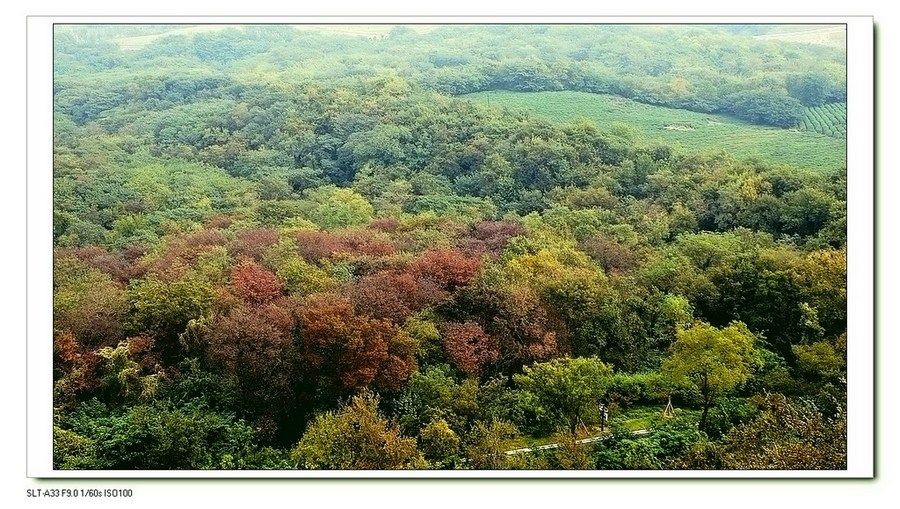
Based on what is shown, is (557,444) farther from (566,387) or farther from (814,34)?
(814,34)

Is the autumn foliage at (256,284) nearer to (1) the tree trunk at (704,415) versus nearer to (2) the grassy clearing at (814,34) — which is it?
(1) the tree trunk at (704,415)

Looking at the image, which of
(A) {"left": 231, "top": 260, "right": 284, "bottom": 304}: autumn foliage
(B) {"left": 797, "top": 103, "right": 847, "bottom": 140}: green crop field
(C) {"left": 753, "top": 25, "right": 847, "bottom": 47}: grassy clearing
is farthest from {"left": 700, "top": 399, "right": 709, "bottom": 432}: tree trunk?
(A) {"left": 231, "top": 260, "right": 284, "bottom": 304}: autumn foliage

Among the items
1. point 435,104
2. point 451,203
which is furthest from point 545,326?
point 435,104

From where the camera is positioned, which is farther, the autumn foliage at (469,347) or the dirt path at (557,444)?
the autumn foliage at (469,347)

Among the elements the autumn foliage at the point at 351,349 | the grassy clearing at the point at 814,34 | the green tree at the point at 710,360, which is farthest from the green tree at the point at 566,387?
the grassy clearing at the point at 814,34
